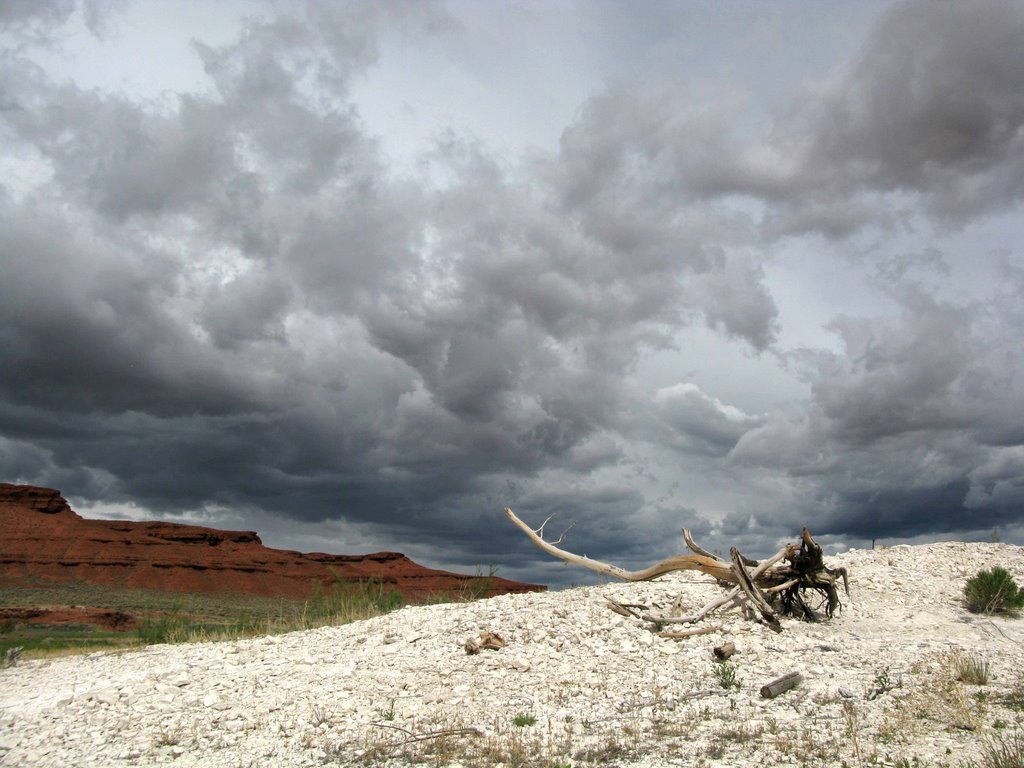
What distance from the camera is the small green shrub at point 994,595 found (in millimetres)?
14500

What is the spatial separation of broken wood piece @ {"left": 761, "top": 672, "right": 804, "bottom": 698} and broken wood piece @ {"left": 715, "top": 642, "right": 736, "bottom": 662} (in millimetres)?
1584

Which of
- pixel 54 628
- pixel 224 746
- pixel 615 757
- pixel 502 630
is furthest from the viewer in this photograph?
pixel 54 628

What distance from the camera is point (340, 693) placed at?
34.8ft

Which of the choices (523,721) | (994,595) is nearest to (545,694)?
(523,721)

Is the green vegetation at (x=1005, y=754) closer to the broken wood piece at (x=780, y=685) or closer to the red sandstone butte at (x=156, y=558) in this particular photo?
the broken wood piece at (x=780, y=685)

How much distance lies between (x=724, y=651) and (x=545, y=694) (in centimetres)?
285

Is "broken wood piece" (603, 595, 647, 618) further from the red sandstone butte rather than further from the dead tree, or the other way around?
the red sandstone butte

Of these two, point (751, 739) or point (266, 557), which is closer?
point (751, 739)

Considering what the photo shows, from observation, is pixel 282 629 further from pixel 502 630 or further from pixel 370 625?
pixel 502 630

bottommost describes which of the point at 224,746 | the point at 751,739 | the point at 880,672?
the point at 224,746

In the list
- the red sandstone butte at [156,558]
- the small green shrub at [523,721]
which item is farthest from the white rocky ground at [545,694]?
the red sandstone butte at [156,558]

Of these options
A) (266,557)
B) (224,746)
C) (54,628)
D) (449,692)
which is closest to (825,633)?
(449,692)

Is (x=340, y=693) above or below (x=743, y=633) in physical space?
below

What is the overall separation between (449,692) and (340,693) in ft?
4.96
